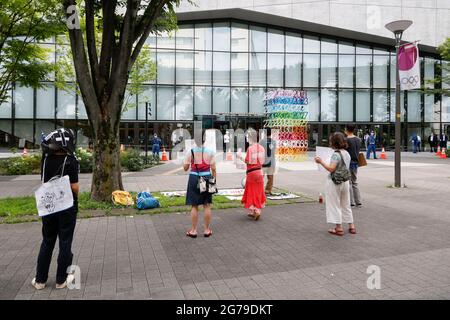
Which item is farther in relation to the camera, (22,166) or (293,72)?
(293,72)

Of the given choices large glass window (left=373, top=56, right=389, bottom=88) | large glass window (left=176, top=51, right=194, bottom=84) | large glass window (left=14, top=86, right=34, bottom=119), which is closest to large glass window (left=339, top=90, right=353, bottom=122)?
large glass window (left=373, top=56, right=389, bottom=88)

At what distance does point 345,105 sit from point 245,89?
9.56 m

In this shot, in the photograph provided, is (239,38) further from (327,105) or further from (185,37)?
(327,105)

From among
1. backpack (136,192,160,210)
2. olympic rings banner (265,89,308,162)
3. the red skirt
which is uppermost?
olympic rings banner (265,89,308,162)

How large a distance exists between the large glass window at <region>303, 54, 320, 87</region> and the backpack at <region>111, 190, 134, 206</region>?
96.4ft

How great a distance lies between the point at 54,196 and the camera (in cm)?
452

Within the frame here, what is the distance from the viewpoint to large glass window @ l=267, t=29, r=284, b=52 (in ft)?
118

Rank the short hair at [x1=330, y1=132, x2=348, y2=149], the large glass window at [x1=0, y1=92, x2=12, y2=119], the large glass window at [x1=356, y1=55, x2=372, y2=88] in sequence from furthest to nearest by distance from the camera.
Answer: the large glass window at [x1=356, y1=55, x2=372, y2=88] < the large glass window at [x1=0, y1=92, x2=12, y2=119] < the short hair at [x1=330, y1=132, x2=348, y2=149]

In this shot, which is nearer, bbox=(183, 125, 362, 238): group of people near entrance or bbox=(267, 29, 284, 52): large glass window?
bbox=(183, 125, 362, 238): group of people near entrance

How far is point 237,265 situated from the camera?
5.29 m

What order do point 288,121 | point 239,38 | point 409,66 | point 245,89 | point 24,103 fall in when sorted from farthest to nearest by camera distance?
point 239,38 < point 245,89 < point 24,103 < point 288,121 < point 409,66

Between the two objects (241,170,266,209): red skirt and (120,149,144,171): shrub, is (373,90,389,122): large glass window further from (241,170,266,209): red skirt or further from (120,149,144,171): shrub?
(241,170,266,209): red skirt

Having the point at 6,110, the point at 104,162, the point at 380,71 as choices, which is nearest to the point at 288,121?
the point at 104,162
